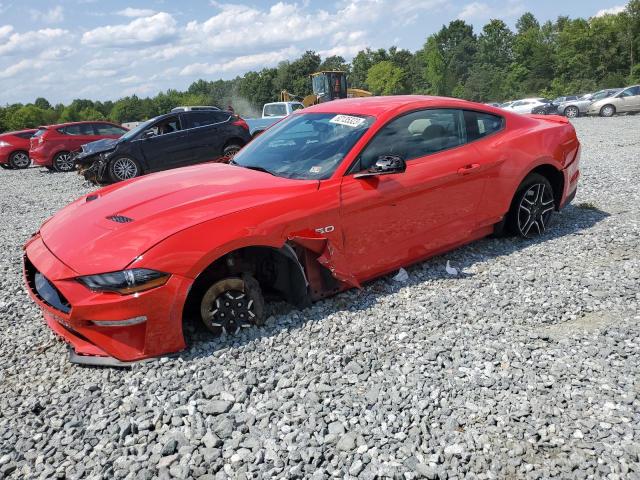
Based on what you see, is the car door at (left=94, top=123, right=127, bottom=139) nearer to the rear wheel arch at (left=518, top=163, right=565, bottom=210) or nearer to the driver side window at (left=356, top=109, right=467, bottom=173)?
the driver side window at (left=356, top=109, right=467, bottom=173)

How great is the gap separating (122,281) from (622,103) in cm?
2909

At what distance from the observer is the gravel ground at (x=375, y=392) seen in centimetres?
242

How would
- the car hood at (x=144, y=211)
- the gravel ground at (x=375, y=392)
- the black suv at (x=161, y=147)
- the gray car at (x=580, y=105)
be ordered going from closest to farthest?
1. the gravel ground at (x=375, y=392)
2. the car hood at (x=144, y=211)
3. the black suv at (x=161, y=147)
4. the gray car at (x=580, y=105)

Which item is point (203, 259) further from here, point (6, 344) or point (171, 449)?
point (6, 344)

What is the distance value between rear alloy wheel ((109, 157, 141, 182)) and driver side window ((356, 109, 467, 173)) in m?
8.79

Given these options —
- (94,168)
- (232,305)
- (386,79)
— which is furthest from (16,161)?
(386,79)

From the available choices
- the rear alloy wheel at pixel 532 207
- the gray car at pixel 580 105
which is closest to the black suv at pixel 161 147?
the rear alloy wheel at pixel 532 207

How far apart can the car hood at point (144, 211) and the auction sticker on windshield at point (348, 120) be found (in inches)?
29.1

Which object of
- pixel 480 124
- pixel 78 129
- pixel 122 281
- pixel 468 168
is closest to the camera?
pixel 122 281

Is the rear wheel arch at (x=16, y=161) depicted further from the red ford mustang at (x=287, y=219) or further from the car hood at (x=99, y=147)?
the red ford mustang at (x=287, y=219)

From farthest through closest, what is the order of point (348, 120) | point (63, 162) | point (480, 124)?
point (63, 162) → point (480, 124) → point (348, 120)

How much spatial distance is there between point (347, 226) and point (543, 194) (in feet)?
8.47

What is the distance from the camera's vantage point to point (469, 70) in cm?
9806

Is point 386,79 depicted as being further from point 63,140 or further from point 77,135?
point 63,140
